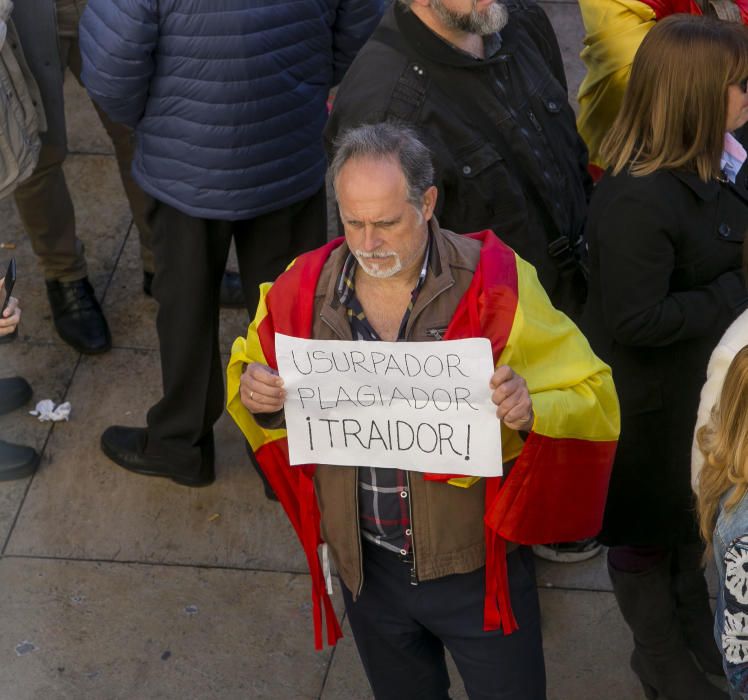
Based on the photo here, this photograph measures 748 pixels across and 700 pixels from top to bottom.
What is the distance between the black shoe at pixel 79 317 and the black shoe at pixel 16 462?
0.62 metres

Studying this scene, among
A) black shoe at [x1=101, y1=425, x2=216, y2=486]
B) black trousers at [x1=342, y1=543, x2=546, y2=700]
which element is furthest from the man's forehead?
black shoe at [x1=101, y1=425, x2=216, y2=486]

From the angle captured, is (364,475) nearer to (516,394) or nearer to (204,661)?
(516,394)

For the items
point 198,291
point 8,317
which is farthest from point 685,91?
point 8,317

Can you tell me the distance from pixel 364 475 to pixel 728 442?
901 millimetres

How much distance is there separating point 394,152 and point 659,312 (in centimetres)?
100

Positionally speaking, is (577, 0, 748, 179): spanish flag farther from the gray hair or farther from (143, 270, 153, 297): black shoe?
(143, 270, 153, 297): black shoe

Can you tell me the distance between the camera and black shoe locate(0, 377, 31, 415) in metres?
5.44

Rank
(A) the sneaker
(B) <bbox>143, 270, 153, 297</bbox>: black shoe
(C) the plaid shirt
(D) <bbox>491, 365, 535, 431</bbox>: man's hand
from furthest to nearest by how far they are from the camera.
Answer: (B) <bbox>143, 270, 153, 297</bbox>: black shoe
(A) the sneaker
(C) the plaid shirt
(D) <bbox>491, 365, 535, 431</bbox>: man's hand

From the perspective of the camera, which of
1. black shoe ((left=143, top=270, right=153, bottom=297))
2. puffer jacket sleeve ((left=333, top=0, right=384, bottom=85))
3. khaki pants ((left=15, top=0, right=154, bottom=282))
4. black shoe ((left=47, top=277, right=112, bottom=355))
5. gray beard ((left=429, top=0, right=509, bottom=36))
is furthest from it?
black shoe ((left=143, top=270, right=153, bottom=297))

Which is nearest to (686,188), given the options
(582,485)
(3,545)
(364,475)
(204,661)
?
(582,485)

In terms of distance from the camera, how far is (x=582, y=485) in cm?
339

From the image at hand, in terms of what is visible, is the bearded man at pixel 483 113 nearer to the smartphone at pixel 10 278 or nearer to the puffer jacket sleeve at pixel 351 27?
the puffer jacket sleeve at pixel 351 27

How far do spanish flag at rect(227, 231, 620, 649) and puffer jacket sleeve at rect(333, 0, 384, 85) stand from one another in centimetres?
144

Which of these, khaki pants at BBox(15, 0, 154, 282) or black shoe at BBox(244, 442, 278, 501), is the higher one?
khaki pants at BBox(15, 0, 154, 282)
